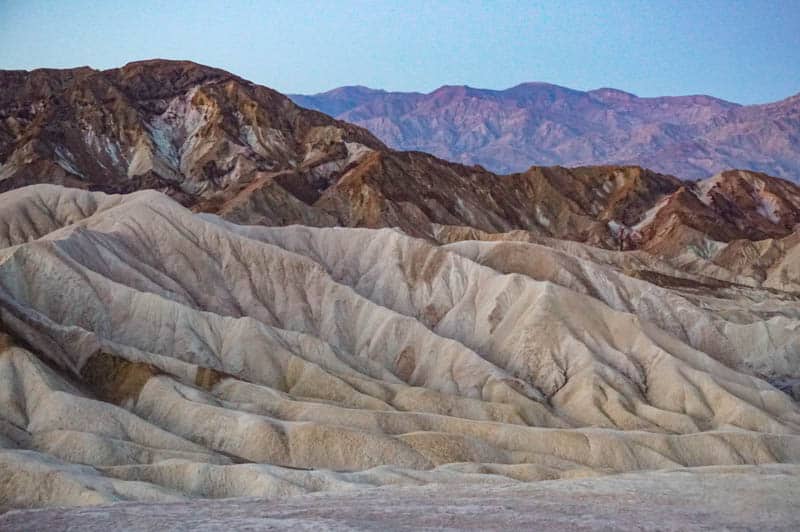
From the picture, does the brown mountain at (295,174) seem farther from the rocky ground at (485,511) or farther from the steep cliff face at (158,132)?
the rocky ground at (485,511)

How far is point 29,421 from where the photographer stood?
184ft

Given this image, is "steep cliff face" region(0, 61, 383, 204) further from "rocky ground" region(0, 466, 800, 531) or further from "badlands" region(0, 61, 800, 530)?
"rocky ground" region(0, 466, 800, 531)

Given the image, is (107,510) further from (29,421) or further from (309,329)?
(309,329)

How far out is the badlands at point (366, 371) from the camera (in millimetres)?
42094

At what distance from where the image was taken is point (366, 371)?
258 feet

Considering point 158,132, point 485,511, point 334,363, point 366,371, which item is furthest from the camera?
point 158,132

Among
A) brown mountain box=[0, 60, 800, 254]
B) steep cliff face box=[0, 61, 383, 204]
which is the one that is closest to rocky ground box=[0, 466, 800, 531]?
brown mountain box=[0, 60, 800, 254]

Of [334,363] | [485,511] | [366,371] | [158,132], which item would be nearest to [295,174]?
[158,132]

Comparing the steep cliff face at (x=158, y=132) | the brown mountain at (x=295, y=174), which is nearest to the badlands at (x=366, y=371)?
the brown mountain at (x=295, y=174)

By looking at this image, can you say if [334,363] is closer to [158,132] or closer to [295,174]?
[295,174]

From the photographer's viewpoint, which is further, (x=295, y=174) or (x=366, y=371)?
(x=295, y=174)

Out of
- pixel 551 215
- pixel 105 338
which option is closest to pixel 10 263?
pixel 105 338

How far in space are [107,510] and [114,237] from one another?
51.9 meters

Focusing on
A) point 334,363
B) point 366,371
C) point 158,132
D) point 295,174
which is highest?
point 158,132
